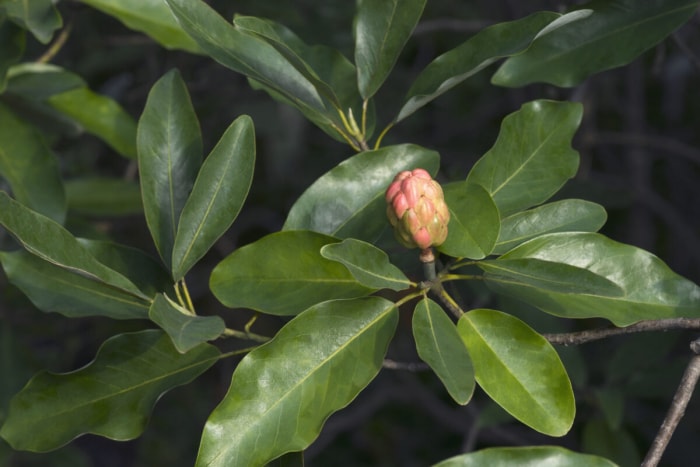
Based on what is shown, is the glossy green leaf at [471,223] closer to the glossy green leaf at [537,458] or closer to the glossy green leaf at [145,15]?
the glossy green leaf at [537,458]

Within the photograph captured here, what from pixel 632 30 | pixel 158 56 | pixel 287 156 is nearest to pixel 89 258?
pixel 632 30

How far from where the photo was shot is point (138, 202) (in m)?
1.95

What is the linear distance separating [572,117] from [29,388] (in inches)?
26.3

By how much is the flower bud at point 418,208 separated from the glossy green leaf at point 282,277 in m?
0.08

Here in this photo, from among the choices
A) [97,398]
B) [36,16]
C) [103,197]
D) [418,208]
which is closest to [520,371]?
[418,208]

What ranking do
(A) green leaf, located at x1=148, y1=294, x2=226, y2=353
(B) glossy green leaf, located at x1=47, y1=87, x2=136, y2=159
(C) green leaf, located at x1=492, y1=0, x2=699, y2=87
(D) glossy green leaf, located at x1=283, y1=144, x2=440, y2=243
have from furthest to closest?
(B) glossy green leaf, located at x1=47, y1=87, x2=136, y2=159 → (C) green leaf, located at x1=492, y1=0, x2=699, y2=87 → (D) glossy green leaf, located at x1=283, y1=144, x2=440, y2=243 → (A) green leaf, located at x1=148, y1=294, x2=226, y2=353

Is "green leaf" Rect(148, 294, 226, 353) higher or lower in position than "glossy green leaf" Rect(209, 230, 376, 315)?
higher

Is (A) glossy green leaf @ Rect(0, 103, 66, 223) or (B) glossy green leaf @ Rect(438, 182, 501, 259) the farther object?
(A) glossy green leaf @ Rect(0, 103, 66, 223)

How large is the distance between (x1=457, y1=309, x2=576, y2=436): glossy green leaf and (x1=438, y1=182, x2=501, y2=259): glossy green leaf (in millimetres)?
74

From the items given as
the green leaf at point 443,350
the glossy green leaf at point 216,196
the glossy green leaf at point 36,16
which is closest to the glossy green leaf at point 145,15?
the glossy green leaf at point 36,16

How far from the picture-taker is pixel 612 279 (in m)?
0.96

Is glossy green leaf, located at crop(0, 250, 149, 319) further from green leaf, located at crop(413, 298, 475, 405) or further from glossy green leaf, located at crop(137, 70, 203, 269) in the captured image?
green leaf, located at crop(413, 298, 475, 405)

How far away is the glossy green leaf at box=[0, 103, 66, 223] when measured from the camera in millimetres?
1401

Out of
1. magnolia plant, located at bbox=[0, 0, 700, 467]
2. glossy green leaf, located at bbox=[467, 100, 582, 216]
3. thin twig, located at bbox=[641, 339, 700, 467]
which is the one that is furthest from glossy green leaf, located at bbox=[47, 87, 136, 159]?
thin twig, located at bbox=[641, 339, 700, 467]
